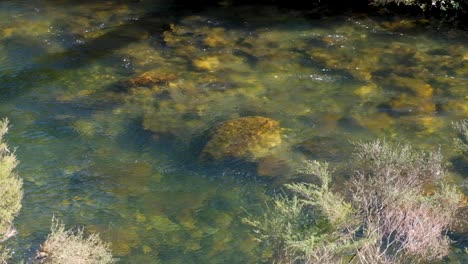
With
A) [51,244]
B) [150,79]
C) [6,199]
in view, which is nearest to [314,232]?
[51,244]

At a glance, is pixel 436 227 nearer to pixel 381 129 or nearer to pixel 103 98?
pixel 381 129

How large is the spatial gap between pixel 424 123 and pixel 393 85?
1356 millimetres

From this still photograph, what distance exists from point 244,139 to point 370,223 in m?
3.32

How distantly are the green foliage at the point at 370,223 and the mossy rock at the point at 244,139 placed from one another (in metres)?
2.16

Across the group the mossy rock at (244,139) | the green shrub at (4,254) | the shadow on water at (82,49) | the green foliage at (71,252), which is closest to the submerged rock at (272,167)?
the mossy rock at (244,139)

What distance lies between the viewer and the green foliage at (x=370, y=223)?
6957 mm

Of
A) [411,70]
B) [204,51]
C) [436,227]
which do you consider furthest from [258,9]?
[436,227]

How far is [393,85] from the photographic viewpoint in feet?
39.3

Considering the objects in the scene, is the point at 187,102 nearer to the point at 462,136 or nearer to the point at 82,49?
the point at 82,49

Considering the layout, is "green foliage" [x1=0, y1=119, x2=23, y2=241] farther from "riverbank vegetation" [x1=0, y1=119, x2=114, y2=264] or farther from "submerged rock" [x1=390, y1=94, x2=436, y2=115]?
"submerged rock" [x1=390, y1=94, x2=436, y2=115]

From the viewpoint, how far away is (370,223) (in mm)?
7465

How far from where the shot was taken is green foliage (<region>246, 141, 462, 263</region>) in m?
6.96

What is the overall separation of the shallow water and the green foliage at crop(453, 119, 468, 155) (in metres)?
0.21

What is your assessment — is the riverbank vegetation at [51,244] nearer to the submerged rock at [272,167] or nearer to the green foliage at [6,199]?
the green foliage at [6,199]
